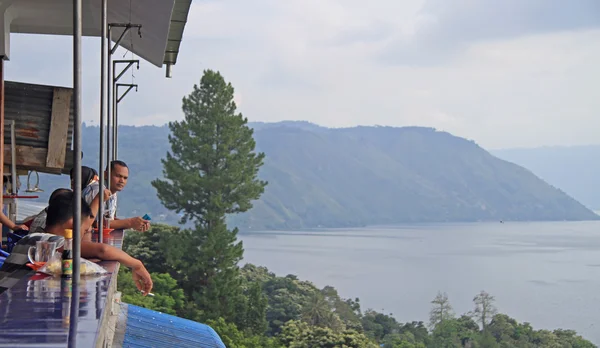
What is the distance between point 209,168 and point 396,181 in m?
93.5

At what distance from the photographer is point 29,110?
19.2ft

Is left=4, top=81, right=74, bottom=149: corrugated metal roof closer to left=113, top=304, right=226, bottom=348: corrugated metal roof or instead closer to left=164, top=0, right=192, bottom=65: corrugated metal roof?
left=164, top=0, right=192, bottom=65: corrugated metal roof

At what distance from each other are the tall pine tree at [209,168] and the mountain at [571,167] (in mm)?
111229

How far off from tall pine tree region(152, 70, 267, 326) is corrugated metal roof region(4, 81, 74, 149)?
21.7 metres

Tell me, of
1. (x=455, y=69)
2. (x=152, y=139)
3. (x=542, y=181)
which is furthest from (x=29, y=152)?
(x=542, y=181)

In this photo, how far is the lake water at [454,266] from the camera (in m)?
56.1

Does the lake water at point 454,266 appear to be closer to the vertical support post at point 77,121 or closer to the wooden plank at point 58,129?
the wooden plank at point 58,129

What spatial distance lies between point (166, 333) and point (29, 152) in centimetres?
162

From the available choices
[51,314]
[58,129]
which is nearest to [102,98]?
[51,314]

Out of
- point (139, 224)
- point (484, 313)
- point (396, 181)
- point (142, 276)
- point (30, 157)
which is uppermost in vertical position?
point (396, 181)

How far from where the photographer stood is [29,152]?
5.92 meters

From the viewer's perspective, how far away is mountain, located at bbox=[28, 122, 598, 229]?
111000 mm

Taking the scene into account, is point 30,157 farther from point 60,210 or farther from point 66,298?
point 66,298

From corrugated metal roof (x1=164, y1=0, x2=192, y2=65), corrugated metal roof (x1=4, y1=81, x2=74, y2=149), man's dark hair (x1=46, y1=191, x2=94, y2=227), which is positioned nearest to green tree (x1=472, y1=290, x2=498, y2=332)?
corrugated metal roof (x1=164, y1=0, x2=192, y2=65)
